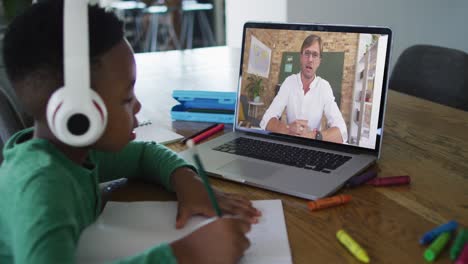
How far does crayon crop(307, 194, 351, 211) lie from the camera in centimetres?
79

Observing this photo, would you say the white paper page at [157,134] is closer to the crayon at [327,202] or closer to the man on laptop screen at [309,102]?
the man on laptop screen at [309,102]

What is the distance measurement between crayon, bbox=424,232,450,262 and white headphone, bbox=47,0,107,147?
0.46m

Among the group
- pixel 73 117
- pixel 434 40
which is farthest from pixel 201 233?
pixel 434 40

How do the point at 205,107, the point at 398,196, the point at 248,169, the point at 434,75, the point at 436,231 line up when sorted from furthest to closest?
the point at 434,75
the point at 205,107
the point at 248,169
the point at 398,196
the point at 436,231

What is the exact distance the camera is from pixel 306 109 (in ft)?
3.39

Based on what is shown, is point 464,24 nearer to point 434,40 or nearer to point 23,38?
point 434,40

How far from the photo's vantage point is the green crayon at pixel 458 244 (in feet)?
2.10

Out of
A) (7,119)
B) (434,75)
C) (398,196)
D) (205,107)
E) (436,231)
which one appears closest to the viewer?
(436,231)

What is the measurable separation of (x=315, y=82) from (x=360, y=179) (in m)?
0.25

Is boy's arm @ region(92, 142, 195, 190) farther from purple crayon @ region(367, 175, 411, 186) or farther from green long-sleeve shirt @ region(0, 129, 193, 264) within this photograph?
purple crayon @ region(367, 175, 411, 186)

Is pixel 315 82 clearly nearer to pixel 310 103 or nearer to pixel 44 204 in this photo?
pixel 310 103

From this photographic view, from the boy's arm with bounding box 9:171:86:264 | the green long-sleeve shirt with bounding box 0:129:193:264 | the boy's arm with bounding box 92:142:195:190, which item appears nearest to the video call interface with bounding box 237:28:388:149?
the boy's arm with bounding box 92:142:195:190

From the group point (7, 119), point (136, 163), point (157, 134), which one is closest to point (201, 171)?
point (136, 163)

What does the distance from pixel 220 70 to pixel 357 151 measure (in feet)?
3.05
